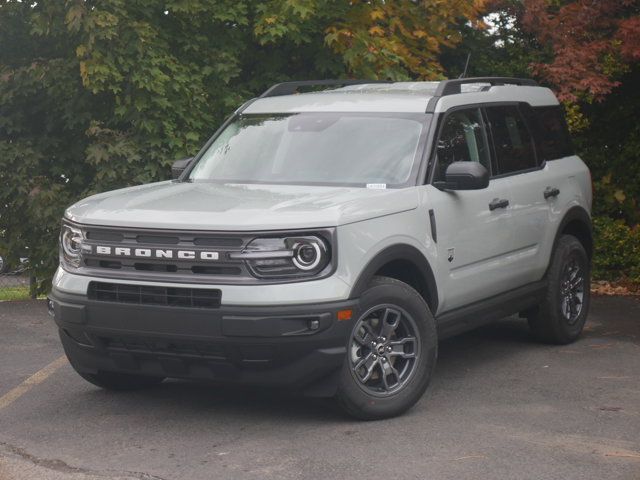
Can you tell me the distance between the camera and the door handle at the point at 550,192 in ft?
29.5

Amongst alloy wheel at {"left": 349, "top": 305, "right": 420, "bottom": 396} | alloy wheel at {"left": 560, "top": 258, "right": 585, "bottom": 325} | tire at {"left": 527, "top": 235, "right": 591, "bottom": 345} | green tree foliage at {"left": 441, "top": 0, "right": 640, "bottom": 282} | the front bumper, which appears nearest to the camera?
the front bumper

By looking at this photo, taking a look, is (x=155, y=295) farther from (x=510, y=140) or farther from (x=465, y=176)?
(x=510, y=140)

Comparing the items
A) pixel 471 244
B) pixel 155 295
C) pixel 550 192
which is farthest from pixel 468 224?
pixel 155 295

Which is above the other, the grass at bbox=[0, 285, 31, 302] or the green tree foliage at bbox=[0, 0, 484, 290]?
the green tree foliage at bbox=[0, 0, 484, 290]

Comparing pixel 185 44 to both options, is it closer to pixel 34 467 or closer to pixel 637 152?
pixel 637 152

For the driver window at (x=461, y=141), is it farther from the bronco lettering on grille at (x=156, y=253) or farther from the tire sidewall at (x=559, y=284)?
the bronco lettering on grille at (x=156, y=253)

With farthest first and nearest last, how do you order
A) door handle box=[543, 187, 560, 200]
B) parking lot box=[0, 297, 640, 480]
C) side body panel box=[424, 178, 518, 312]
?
door handle box=[543, 187, 560, 200]
side body panel box=[424, 178, 518, 312]
parking lot box=[0, 297, 640, 480]

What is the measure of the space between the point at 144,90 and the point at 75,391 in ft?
15.8

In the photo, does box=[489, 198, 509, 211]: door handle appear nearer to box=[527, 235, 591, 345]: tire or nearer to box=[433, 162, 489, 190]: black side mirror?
box=[433, 162, 489, 190]: black side mirror

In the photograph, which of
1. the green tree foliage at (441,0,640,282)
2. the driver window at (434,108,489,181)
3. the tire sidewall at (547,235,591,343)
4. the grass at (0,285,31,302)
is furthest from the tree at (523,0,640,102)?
the grass at (0,285,31,302)

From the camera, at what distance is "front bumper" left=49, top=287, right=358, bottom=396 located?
6461 mm

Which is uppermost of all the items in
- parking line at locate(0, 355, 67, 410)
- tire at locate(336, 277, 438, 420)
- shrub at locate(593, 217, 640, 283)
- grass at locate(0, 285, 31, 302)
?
tire at locate(336, 277, 438, 420)

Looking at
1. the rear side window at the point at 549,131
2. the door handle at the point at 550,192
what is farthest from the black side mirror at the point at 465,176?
the rear side window at the point at 549,131

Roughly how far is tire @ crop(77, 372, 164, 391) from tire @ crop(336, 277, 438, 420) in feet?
5.05
